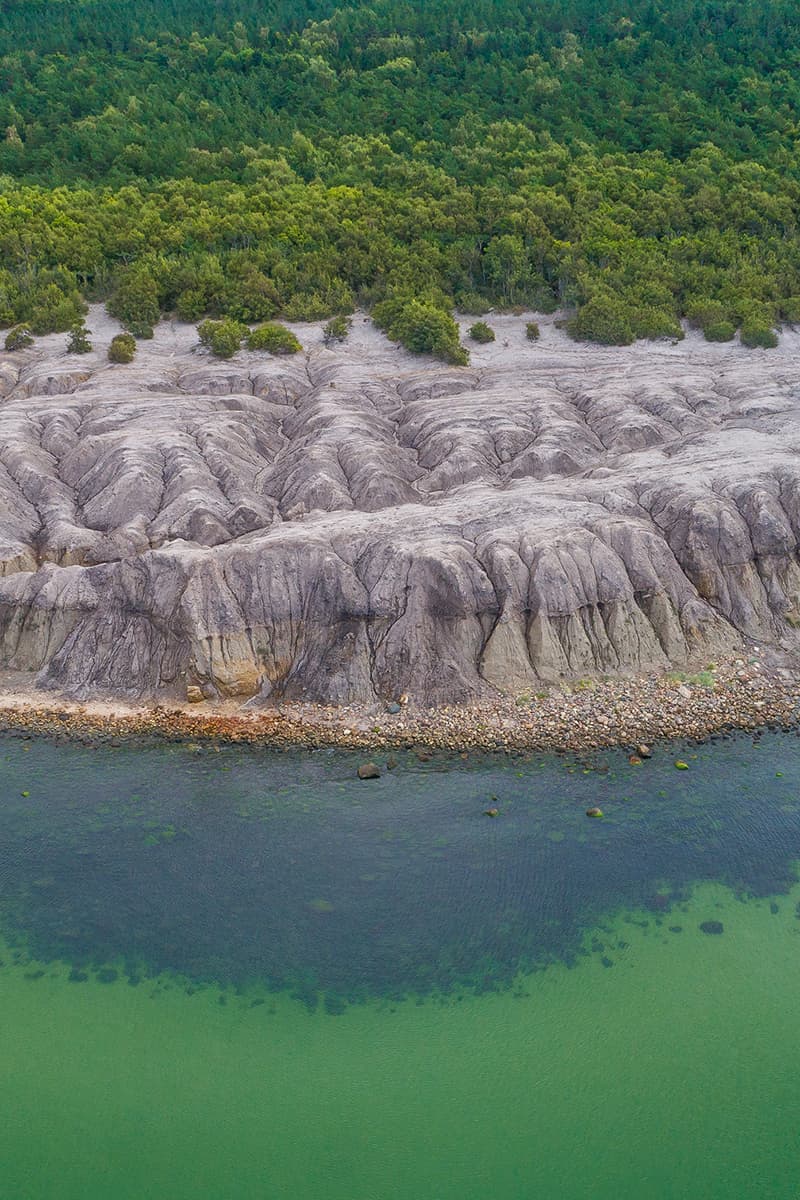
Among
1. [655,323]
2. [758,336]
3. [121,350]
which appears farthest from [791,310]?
[121,350]

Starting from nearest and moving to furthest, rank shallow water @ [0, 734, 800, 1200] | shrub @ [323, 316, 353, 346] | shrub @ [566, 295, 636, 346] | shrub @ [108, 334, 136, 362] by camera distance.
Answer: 1. shallow water @ [0, 734, 800, 1200]
2. shrub @ [108, 334, 136, 362]
3. shrub @ [566, 295, 636, 346]
4. shrub @ [323, 316, 353, 346]

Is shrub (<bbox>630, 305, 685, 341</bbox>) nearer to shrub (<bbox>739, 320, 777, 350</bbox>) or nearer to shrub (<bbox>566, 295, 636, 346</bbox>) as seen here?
shrub (<bbox>566, 295, 636, 346</bbox>)

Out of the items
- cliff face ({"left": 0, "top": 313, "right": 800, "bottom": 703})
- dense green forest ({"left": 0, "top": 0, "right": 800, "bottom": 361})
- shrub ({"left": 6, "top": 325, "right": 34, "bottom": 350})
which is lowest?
cliff face ({"left": 0, "top": 313, "right": 800, "bottom": 703})

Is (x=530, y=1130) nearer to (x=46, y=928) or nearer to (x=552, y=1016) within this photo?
(x=552, y=1016)

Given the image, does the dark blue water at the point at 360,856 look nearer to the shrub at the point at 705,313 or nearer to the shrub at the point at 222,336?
the shrub at the point at 222,336

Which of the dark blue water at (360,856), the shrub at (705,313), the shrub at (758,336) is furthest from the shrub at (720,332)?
the dark blue water at (360,856)

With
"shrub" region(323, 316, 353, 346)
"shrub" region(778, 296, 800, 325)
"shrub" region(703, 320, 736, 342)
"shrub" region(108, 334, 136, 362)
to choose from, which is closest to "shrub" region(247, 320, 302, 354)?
"shrub" region(323, 316, 353, 346)
